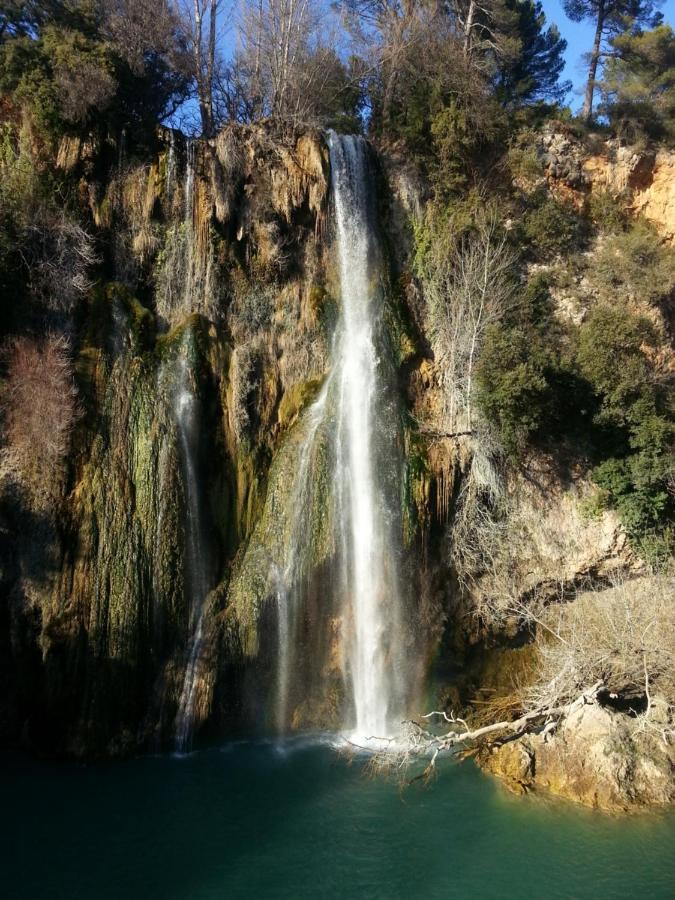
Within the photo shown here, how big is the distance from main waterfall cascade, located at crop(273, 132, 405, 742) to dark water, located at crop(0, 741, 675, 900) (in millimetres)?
2117

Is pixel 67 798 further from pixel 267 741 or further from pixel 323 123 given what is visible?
pixel 323 123

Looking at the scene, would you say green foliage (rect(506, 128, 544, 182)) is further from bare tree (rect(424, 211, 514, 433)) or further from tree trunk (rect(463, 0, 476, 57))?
tree trunk (rect(463, 0, 476, 57))

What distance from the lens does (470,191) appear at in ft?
63.6

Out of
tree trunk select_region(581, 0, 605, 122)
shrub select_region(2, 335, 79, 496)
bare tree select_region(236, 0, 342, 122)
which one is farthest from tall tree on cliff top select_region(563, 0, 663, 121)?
shrub select_region(2, 335, 79, 496)

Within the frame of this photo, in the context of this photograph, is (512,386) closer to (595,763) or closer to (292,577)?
(292,577)

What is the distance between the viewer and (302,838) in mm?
11055

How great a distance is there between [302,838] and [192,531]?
23.2 ft

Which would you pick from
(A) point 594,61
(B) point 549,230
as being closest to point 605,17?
(A) point 594,61

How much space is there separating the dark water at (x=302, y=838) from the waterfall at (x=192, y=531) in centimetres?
182

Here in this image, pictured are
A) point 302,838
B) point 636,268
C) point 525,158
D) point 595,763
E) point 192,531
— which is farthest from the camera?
point 525,158

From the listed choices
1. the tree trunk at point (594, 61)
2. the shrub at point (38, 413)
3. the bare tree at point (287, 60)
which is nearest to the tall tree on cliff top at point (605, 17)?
Result: the tree trunk at point (594, 61)

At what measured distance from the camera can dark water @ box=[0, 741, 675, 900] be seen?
10.0 meters

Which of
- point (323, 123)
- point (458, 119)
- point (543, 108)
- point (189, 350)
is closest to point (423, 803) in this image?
point (189, 350)

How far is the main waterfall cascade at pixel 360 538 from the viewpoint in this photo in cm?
1516
